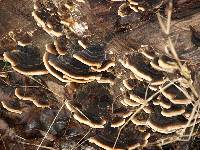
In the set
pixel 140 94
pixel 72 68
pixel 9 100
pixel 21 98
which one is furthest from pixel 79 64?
pixel 9 100

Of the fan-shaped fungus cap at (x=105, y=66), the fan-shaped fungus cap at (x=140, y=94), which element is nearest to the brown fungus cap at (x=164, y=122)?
the fan-shaped fungus cap at (x=140, y=94)

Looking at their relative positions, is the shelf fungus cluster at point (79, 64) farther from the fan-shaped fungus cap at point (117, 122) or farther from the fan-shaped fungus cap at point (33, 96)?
the fan-shaped fungus cap at point (33, 96)

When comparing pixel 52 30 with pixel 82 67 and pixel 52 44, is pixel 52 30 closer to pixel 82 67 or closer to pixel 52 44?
pixel 52 44

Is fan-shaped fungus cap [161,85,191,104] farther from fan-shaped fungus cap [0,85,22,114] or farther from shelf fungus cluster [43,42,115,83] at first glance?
fan-shaped fungus cap [0,85,22,114]

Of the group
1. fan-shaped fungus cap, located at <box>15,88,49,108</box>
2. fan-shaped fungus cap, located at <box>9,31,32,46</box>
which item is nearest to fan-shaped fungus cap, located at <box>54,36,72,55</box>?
fan-shaped fungus cap, located at <box>9,31,32,46</box>

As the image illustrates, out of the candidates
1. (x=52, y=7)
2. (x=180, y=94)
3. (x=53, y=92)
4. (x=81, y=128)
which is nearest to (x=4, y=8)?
(x=52, y=7)

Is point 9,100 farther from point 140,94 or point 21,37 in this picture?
point 140,94
